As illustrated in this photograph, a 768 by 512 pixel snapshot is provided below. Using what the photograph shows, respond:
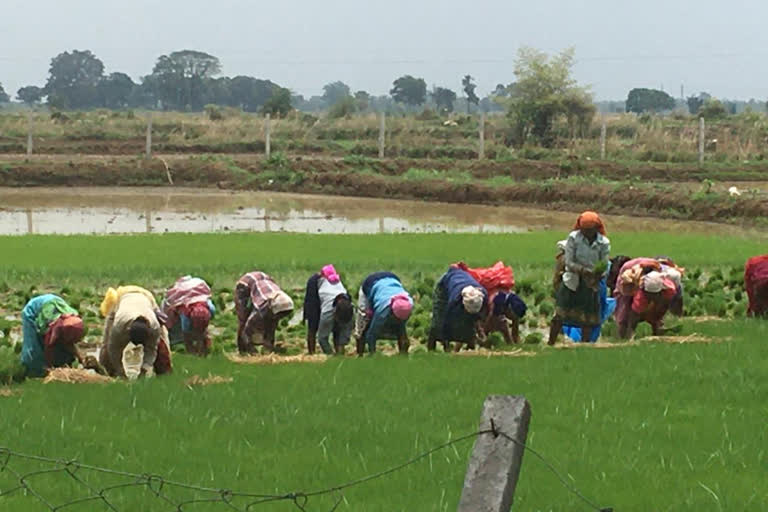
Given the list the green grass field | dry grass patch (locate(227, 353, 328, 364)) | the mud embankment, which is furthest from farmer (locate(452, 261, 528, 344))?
the mud embankment

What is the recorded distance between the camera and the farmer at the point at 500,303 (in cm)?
1215

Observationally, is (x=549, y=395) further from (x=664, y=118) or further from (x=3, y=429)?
(x=664, y=118)

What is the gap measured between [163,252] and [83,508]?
13.7 metres

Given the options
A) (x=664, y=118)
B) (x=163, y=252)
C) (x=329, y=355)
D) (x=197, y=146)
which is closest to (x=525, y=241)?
(x=163, y=252)

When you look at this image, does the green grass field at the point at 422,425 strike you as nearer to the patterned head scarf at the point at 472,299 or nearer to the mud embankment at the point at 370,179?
the patterned head scarf at the point at 472,299

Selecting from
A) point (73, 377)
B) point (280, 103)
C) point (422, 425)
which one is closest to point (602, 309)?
point (422, 425)

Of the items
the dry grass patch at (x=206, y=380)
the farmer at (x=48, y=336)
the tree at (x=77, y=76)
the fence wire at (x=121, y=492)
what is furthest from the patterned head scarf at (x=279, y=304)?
the tree at (x=77, y=76)

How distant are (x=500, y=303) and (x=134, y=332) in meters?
4.08

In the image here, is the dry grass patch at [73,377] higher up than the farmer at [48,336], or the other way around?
the farmer at [48,336]

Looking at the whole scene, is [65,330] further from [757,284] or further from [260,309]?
[757,284]

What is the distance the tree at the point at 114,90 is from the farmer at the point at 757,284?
10898cm

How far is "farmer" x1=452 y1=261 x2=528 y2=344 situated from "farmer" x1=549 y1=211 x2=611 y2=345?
0.45 meters

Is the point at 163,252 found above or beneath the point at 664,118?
beneath

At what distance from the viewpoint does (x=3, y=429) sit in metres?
8.02
